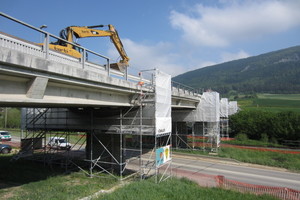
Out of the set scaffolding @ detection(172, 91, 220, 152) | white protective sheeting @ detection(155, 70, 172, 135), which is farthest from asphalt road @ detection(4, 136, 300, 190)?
white protective sheeting @ detection(155, 70, 172, 135)

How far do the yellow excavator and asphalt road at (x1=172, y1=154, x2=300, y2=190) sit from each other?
34.3ft

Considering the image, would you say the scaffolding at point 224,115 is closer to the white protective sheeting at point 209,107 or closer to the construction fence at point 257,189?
the white protective sheeting at point 209,107

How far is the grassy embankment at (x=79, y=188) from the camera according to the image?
31.7 feet

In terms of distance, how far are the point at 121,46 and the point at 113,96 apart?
10673 mm

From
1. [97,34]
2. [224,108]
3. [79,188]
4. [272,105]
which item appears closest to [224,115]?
[224,108]

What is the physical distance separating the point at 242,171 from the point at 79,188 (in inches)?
493

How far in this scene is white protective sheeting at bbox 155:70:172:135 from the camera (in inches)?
513

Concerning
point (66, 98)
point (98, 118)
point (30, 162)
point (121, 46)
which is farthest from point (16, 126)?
A: point (66, 98)

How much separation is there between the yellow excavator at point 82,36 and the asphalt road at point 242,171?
10.5 metres

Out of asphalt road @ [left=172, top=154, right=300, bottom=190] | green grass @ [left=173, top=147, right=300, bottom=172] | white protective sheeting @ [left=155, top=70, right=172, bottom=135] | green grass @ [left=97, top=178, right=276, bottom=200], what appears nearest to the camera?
green grass @ [left=97, top=178, right=276, bottom=200]

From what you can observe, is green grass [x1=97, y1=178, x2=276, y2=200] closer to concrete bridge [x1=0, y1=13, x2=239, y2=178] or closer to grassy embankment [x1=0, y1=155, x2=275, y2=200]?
grassy embankment [x1=0, y1=155, x2=275, y2=200]

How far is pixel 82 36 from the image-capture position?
17.7 metres

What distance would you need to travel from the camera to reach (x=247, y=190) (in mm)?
12016

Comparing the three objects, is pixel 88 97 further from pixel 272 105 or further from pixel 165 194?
pixel 272 105
